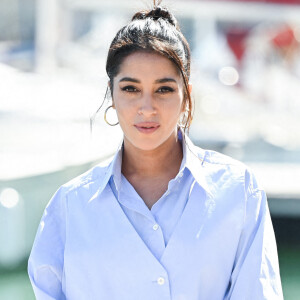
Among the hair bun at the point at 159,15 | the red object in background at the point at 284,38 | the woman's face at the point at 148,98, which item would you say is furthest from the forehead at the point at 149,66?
the red object in background at the point at 284,38

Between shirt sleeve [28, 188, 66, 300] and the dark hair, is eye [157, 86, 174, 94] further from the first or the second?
shirt sleeve [28, 188, 66, 300]

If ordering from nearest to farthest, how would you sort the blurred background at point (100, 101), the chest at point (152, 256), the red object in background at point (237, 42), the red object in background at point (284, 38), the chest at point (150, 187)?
the chest at point (152, 256), the chest at point (150, 187), the blurred background at point (100, 101), the red object in background at point (284, 38), the red object in background at point (237, 42)

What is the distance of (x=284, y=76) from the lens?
9.66 m

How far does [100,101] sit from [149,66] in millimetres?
4893

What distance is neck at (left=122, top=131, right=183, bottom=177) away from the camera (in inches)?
57.2

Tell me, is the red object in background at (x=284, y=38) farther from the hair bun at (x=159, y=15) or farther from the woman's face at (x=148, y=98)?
the woman's face at (x=148, y=98)

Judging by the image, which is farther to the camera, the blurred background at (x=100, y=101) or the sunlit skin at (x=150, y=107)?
the blurred background at (x=100, y=101)

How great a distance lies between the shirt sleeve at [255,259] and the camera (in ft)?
4.28

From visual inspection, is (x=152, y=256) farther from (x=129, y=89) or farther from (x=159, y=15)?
(x=159, y=15)

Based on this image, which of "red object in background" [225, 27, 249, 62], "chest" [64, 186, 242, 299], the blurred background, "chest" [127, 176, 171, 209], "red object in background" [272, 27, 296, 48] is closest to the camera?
"chest" [64, 186, 242, 299]

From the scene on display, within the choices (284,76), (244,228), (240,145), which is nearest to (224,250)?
(244,228)

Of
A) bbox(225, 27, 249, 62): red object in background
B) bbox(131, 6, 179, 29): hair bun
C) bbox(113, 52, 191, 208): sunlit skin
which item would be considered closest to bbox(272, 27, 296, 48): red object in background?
bbox(225, 27, 249, 62): red object in background

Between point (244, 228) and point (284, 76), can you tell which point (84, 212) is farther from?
point (284, 76)

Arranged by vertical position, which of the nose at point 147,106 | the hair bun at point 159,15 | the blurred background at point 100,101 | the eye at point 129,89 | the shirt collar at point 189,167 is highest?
the hair bun at point 159,15
